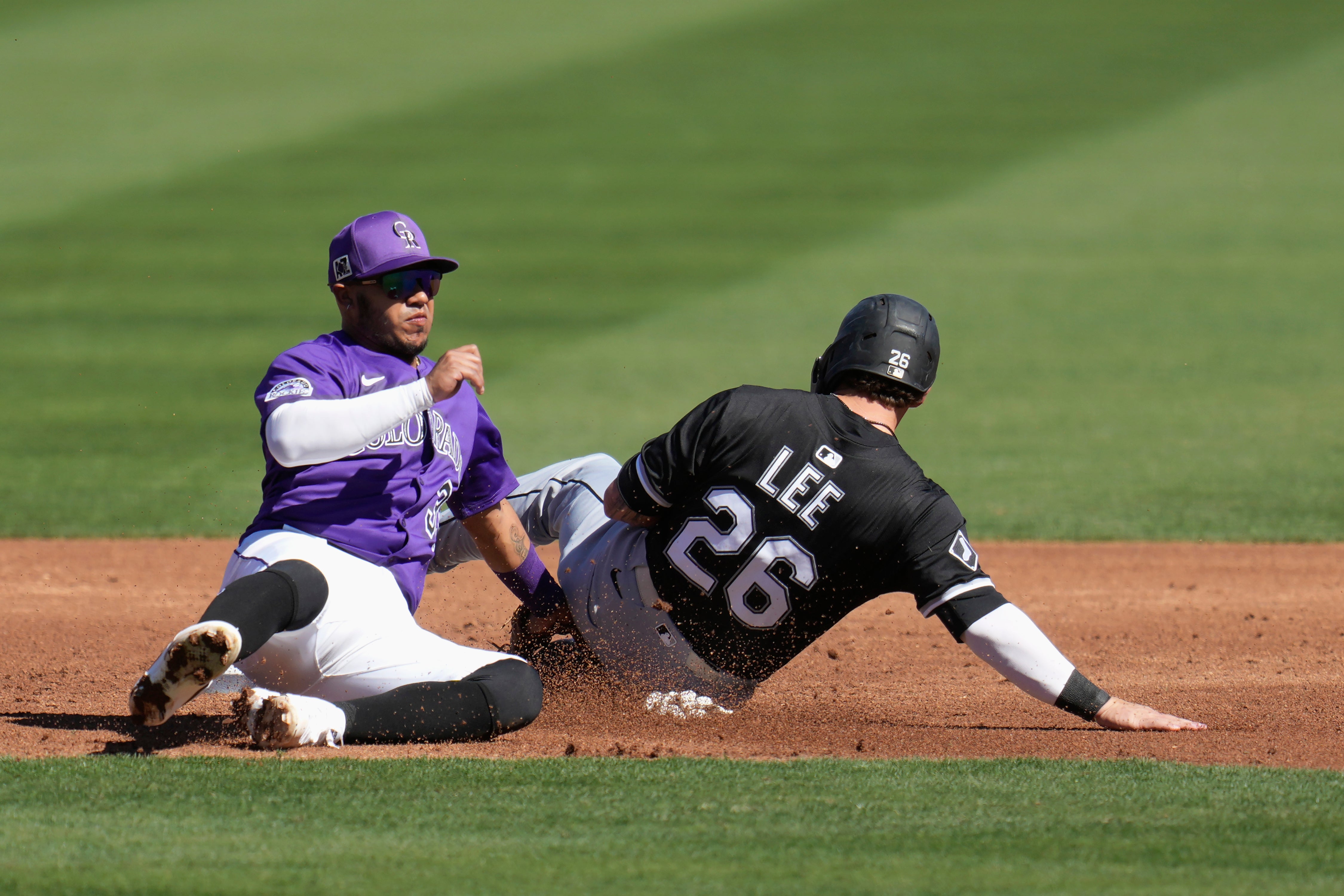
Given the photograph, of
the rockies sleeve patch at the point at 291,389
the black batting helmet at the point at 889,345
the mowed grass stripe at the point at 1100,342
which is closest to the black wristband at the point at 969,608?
the black batting helmet at the point at 889,345

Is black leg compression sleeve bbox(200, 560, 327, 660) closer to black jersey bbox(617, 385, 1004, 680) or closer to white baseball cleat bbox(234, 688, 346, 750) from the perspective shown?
white baseball cleat bbox(234, 688, 346, 750)

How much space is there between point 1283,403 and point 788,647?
8.71m

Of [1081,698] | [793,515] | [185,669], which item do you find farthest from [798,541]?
[185,669]

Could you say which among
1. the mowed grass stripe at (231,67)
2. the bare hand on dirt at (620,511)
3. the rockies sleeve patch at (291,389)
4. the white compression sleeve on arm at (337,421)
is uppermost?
the mowed grass stripe at (231,67)

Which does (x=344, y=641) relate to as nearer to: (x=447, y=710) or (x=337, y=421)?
(x=447, y=710)

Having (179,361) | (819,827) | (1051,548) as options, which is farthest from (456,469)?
(179,361)

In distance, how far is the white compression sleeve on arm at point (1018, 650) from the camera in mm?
3979

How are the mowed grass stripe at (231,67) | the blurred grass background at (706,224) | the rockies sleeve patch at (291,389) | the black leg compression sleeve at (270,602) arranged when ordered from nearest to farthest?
the black leg compression sleeve at (270,602)
the rockies sleeve patch at (291,389)
the blurred grass background at (706,224)
the mowed grass stripe at (231,67)

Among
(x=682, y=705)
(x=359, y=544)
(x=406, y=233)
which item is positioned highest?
(x=406, y=233)

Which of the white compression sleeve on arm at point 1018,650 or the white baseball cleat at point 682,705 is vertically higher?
the white compression sleeve on arm at point 1018,650

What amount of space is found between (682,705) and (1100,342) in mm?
10333

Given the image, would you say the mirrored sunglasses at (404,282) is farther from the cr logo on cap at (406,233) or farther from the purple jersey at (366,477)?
the purple jersey at (366,477)

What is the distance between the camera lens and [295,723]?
146 inches

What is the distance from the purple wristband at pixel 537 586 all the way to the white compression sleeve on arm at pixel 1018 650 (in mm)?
1451
